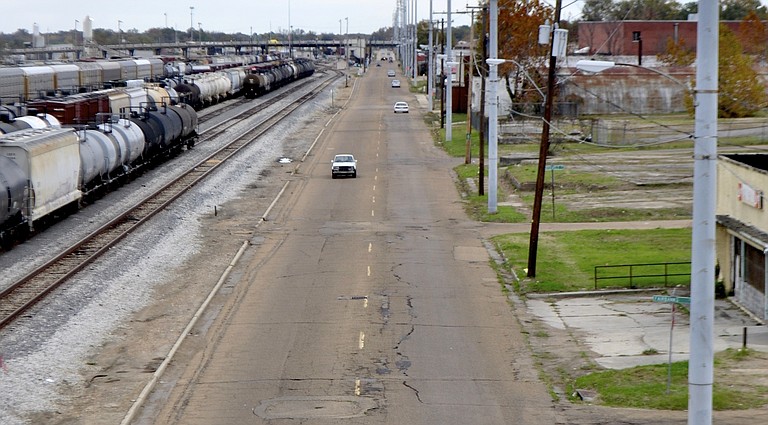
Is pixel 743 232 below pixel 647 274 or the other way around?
the other way around

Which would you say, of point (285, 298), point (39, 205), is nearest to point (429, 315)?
point (285, 298)

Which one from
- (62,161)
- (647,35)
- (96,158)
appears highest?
(647,35)

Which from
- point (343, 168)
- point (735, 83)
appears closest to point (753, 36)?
point (735, 83)

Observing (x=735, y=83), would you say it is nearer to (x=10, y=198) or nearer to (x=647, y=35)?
(x=647, y=35)

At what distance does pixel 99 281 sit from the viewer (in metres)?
30.0

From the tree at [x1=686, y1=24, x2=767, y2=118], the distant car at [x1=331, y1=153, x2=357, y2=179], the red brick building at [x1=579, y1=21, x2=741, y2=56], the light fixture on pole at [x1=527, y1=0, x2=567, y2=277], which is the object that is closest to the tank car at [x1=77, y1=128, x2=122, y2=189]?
the distant car at [x1=331, y1=153, x2=357, y2=179]

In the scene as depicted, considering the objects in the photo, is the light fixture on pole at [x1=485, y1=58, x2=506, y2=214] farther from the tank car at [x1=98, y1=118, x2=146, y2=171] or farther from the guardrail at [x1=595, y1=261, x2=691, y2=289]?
the tank car at [x1=98, y1=118, x2=146, y2=171]

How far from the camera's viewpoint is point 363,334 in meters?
24.7

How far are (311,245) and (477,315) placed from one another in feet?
36.7

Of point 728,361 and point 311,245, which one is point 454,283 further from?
point 728,361

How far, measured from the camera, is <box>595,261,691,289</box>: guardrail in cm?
2989

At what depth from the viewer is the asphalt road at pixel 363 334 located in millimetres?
19359

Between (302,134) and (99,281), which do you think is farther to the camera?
(302,134)

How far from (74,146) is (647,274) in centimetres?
2218
